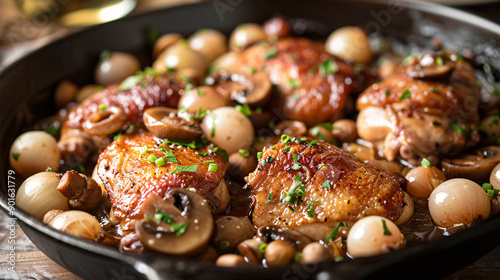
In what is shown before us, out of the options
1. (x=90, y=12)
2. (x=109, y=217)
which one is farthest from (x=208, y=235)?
(x=90, y=12)

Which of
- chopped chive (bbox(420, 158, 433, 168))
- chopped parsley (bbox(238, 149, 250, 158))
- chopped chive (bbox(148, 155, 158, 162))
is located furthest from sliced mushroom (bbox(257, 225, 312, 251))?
chopped chive (bbox(420, 158, 433, 168))

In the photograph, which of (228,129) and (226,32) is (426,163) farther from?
(226,32)

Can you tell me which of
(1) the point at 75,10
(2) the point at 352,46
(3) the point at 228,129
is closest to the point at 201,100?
(3) the point at 228,129

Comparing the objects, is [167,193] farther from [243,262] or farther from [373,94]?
[373,94]

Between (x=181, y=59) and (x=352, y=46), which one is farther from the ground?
(x=181, y=59)

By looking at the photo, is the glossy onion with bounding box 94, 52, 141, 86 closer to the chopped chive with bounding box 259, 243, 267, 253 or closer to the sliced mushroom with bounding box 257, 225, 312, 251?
the sliced mushroom with bounding box 257, 225, 312, 251

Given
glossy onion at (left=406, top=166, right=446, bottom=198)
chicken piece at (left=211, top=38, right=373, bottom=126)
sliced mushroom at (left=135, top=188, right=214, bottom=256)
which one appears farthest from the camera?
chicken piece at (left=211, top=38, right=373, bottom=126)
